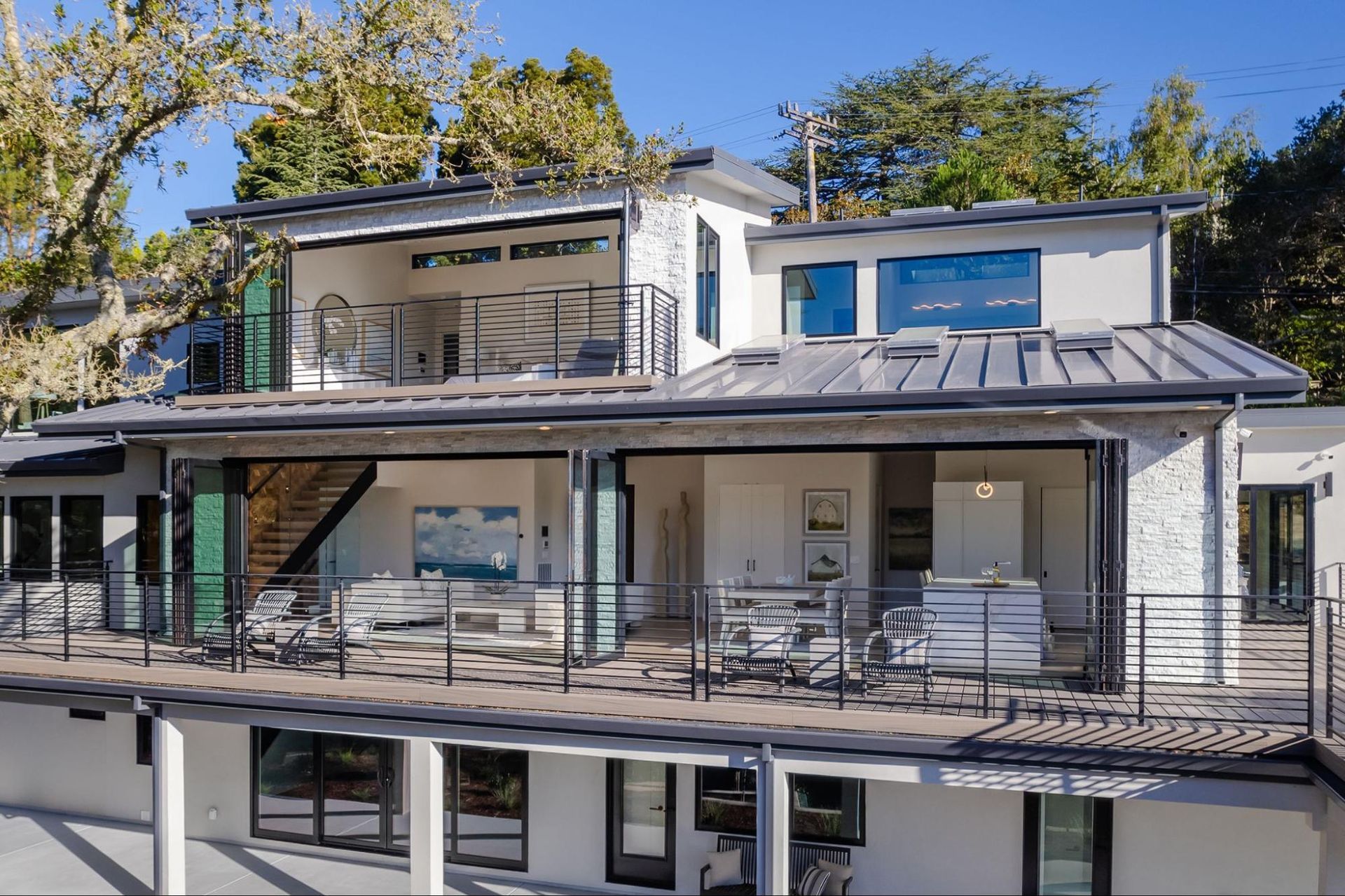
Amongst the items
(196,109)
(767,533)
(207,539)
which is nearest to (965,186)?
(767,533)

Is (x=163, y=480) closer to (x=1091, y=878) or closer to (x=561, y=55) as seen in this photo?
(x=1091, y=878)

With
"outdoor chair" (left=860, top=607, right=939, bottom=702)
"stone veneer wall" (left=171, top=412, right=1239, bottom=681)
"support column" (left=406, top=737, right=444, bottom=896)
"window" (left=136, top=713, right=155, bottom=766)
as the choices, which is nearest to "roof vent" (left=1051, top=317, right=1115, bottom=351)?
"stone veneer wall" (left=171, top=412, right=1239, bottom=681)

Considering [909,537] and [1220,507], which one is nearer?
[1220,507]

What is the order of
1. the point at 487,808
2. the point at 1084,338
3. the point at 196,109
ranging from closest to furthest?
the point at 1084,338
the point at 196,109
the point at 487,808

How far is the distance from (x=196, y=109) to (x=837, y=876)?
1132 centimetres

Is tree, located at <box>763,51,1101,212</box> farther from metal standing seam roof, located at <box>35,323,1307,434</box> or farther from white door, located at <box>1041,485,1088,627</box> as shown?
metal standing seam roof, located at <box>35,323,1307,434</box>

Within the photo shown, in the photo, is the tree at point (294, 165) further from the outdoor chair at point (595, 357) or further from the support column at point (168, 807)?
the support column at point (168, 807)

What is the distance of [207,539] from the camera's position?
1373 cm

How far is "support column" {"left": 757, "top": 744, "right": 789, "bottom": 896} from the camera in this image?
29.1 ft

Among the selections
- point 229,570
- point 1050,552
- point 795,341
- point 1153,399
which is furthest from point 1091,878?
point 229,570

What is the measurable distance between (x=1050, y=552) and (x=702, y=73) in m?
30.5

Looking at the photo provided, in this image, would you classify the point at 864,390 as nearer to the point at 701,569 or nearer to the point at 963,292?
the point at 963,292

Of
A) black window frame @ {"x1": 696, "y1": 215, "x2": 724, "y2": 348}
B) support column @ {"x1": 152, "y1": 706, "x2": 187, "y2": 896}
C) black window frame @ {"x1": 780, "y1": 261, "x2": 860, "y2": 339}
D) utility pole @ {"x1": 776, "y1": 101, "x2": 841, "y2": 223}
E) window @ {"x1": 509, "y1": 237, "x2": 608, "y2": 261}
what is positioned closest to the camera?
support column @ {"x1": 152, "y1": 706, "x2": 187, "y2": 896}

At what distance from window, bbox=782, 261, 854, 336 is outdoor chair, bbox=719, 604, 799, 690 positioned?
5.34 m
